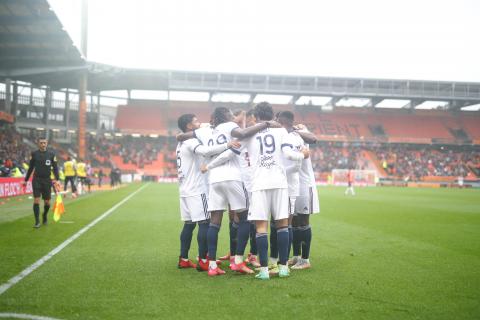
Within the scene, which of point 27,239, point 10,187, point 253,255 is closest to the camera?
point 253,255

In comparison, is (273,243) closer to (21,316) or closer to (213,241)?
(213,241)

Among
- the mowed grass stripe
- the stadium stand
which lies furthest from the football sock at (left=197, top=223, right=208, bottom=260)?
the stadium stand

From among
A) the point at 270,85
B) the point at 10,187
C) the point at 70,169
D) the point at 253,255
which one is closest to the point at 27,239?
the point at 253,255

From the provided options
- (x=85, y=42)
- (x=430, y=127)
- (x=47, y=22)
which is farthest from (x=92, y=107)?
(x=430, y=127)

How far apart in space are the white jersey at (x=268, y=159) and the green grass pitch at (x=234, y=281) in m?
1.23

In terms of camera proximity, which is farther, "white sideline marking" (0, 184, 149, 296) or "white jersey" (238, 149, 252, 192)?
"white jersey" (238, 149, 252, 192)

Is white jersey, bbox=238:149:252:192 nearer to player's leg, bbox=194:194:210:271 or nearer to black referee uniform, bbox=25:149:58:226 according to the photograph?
player's leg, bbox=194:194:210:271

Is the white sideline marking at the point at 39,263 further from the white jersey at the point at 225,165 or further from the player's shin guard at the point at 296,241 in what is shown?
the player's shin guard at the point at 296,241

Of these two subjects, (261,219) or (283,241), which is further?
(283,241)

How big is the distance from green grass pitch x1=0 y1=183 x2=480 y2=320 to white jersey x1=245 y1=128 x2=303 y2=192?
4.04 feet

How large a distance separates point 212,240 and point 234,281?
2.23ft

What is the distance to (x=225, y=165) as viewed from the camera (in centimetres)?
582

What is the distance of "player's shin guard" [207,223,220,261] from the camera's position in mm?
5789

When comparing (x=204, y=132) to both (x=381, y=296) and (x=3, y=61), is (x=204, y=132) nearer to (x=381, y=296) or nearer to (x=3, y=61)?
(x=381, y=296)
